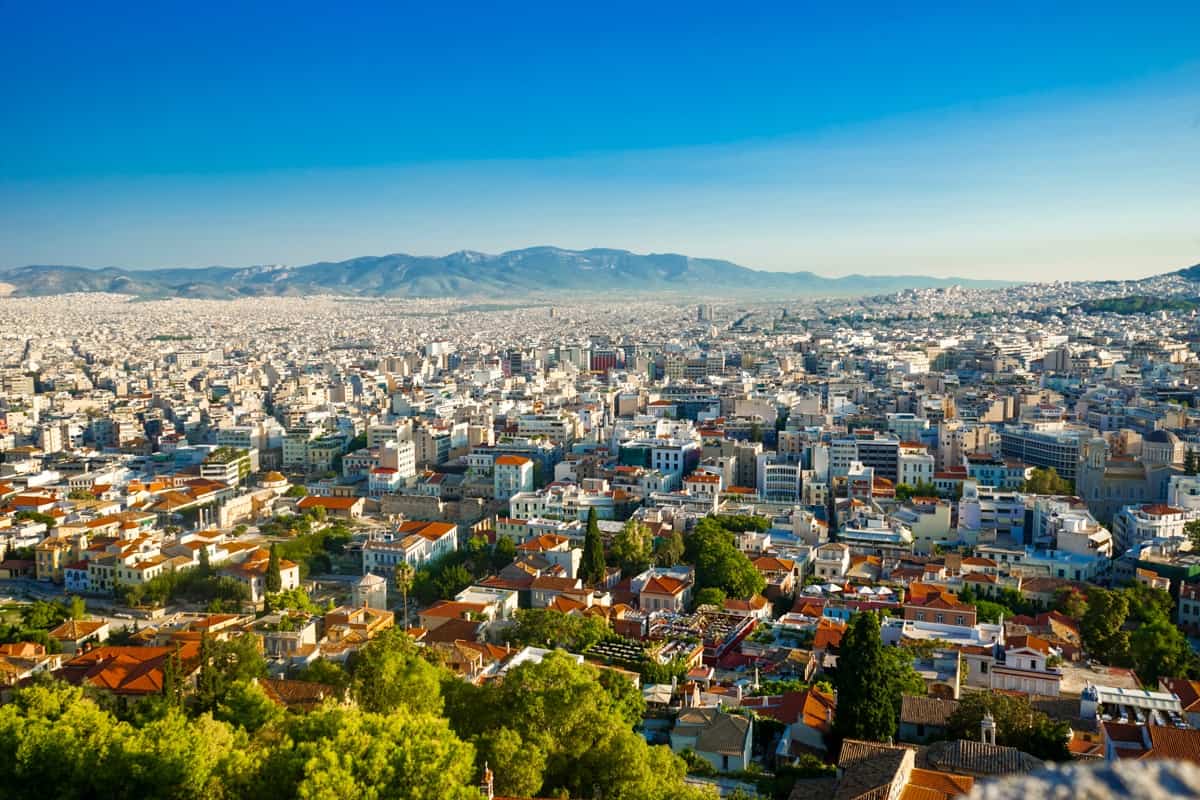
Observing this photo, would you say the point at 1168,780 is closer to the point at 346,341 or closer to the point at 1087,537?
the point at 1087,537

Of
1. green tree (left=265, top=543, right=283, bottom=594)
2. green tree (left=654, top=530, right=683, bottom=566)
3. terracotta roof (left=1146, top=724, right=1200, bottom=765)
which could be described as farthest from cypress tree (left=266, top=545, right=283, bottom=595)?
terracotta roof (left=1146, top=724, right=1200, bottom=765)

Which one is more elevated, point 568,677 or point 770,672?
point 568,677

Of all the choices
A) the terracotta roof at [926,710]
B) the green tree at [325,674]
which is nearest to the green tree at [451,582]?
the green tree at [325,674]

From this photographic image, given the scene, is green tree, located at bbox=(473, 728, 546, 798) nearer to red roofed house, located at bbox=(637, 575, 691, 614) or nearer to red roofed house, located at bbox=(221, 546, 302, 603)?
red roofed house, located at bbox=(637, 575, 691, 614)

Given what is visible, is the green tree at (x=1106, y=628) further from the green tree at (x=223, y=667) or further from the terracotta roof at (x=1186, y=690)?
the green tree at (x=223, y=667)

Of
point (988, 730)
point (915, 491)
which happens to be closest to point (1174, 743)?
point (988, 730)

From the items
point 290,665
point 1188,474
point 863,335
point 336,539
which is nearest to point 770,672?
point 290,665

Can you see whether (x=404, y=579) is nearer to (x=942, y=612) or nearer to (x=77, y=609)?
(x=77, y=609)
